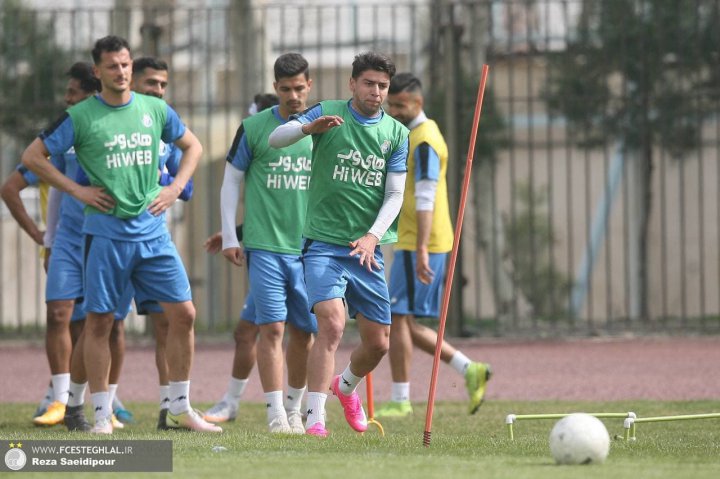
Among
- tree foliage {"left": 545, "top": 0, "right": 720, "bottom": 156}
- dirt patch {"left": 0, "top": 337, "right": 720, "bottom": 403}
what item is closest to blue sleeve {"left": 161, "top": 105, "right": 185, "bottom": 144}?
dirt patch {"left": 0, "top": 337, "right": 720, "bottom": 403}

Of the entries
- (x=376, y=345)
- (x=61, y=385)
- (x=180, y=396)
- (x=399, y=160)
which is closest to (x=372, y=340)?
(x=376, y=345)

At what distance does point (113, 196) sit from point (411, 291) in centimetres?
268

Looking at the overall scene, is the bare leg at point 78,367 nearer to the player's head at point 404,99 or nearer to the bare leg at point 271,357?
the bare leg at point 271,357

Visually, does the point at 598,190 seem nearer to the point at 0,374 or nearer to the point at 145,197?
the point at 0,374

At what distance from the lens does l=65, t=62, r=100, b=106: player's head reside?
32.0 feet

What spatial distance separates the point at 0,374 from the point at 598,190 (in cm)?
1173

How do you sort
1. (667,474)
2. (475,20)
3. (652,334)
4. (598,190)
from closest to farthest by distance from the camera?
(667,474) < (652,334) < (475,20) < (598,190)

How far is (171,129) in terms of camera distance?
349 inches

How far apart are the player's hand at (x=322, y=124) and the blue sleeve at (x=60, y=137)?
149cm

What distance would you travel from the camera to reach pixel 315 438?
786 cm

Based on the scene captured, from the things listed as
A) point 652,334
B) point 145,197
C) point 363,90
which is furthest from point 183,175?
point 652,334

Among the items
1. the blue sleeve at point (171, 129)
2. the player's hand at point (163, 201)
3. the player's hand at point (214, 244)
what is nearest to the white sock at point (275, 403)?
the player's hand at point (214, 244)

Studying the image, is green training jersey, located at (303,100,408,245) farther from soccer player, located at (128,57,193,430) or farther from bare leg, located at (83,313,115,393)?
soccer player, located at (128,57,193,430)

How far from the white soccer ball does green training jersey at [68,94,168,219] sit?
3.12 meters
